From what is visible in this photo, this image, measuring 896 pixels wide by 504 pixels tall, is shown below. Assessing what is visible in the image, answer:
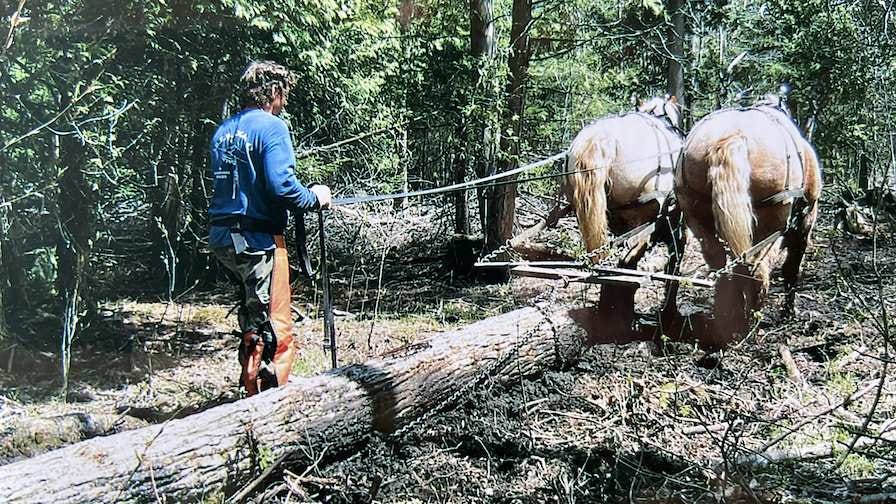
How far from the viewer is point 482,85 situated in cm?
792

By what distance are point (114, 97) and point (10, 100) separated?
97 centimetres

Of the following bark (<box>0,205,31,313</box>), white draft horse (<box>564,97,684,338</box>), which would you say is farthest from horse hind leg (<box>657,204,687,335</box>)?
bark (<box>0,205,31,313</box>)

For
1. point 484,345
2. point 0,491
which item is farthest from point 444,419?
point 0,491

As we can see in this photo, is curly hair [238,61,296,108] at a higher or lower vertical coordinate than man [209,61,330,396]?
higher

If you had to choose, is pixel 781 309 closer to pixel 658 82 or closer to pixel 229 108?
pixel 229 108

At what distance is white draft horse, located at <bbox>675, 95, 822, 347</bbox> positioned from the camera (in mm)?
4812

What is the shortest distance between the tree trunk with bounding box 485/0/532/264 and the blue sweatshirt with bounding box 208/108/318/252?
439 centimetres

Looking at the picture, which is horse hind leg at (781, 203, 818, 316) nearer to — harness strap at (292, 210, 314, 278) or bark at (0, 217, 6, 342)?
harness strap at (292, 210, 314, 278)

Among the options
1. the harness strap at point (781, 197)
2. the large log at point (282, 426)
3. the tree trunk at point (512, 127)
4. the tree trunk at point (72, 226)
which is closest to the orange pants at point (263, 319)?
the large log at point (282, 426)

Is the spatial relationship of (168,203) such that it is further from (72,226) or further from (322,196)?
(322,196)

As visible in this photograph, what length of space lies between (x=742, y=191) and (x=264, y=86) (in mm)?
3228

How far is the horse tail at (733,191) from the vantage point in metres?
4.78

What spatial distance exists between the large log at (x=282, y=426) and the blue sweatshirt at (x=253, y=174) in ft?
3.33

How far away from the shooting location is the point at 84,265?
6.08m
